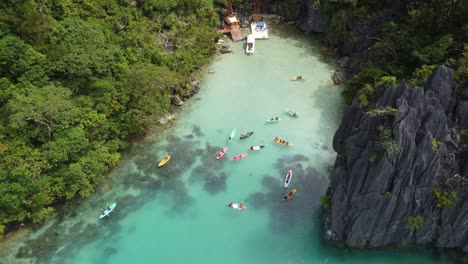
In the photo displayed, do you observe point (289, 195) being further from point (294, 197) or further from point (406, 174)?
point (406, 174)

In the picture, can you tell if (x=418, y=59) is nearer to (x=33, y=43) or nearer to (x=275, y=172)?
(x=275, y=172)

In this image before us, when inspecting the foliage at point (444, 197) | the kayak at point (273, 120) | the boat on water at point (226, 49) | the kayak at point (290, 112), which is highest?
the boat on water at point (226, 49)

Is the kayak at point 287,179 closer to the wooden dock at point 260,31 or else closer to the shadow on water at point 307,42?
the shadow on water at point 307,42

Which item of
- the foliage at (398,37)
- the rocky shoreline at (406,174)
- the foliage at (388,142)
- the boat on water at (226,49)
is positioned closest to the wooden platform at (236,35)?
the boat on water at (226,49)

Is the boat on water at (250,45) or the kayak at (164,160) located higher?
the boat on water at (250,45)

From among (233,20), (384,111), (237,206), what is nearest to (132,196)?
(237,206)

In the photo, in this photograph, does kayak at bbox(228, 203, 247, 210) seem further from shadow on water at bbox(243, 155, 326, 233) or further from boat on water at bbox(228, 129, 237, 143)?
boat on water at bbox(228, 129, 237, 143)
